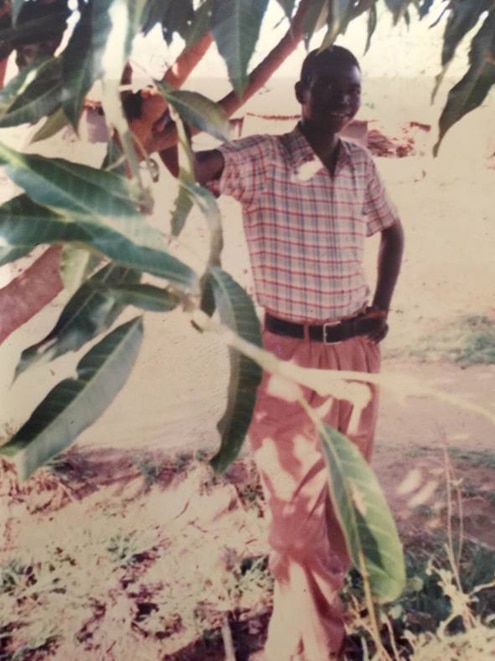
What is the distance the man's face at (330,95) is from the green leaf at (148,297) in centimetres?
56

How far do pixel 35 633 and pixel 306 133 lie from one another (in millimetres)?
823

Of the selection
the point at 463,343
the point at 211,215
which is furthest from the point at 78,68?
the point at 463,343

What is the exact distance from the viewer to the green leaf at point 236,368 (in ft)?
1.90

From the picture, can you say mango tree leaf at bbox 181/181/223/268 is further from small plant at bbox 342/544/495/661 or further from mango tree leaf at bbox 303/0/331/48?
small plant at bbox 342/544/495/661

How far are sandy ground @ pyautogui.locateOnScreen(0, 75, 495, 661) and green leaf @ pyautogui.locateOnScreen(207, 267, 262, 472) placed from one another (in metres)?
0.41

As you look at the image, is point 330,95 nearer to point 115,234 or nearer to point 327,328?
point 327,328

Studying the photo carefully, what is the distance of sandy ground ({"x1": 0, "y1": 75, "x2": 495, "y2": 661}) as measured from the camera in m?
1.05

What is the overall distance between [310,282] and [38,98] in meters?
0.49

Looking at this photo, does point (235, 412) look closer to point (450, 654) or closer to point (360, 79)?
point (360, 79)

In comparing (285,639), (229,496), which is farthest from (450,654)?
(229,496)

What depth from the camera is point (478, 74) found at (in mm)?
781

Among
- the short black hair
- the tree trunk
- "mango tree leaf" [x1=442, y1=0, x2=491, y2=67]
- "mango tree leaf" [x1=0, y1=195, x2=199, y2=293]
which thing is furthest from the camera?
the short black hair

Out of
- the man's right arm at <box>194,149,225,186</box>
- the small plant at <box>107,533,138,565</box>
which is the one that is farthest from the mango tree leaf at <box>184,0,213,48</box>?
the small plant at <box>107,533,138,565</box>

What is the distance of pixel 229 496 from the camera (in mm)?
1105
